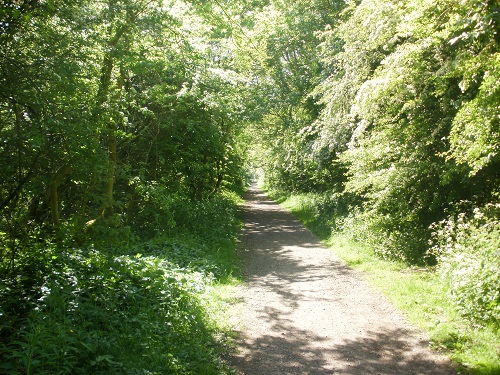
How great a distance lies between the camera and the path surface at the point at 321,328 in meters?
5.31

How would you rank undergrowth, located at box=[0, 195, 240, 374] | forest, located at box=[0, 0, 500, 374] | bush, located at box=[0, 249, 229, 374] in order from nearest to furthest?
1. bush, located at box=[0, 249, 229, 374]
2. undergrowth, located at box=[0, 195, 240, 374]
3. forest, located at box=[0, 0, 500, 374]

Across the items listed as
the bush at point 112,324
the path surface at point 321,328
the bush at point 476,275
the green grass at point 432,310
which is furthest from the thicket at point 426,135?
the bush at point 112,324

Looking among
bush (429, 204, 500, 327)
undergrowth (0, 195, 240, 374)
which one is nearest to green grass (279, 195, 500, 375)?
bush (429, 204, 500, 327)

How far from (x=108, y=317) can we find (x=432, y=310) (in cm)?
489

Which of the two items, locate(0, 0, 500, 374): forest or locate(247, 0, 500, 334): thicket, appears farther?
locate(247, 0, 500, 334): thicket

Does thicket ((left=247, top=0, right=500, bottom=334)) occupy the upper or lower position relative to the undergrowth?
upper

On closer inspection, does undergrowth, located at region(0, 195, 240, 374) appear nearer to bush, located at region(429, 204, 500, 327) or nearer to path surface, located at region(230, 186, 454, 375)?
path surface, located at region(230, 186, 454, 375)

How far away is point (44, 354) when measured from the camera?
371 centimetres

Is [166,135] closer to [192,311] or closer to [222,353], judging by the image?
[192,311]

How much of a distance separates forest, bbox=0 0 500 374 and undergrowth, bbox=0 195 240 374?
0.03m

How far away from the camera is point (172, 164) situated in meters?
15.4

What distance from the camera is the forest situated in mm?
5293

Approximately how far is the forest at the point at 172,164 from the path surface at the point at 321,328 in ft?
1.98

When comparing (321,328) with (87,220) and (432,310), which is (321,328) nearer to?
(432,310)
